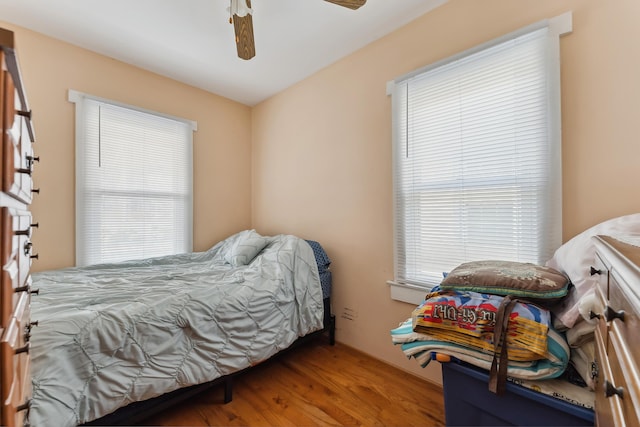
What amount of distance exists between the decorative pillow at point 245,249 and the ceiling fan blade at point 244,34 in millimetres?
1511

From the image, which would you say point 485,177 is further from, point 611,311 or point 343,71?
point 343,71

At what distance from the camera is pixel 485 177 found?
1691 millimetres

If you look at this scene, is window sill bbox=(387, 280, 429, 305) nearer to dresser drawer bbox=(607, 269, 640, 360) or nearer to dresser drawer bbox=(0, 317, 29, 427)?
dresser drawer bbox=(607, 269, 640, 360)

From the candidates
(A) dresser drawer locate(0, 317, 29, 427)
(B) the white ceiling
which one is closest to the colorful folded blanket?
(A) dresser drawer locate(0, 317, 29, 427)

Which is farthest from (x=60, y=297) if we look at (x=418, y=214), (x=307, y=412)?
(x=418, y=214)

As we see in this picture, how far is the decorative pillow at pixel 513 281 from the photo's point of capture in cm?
101

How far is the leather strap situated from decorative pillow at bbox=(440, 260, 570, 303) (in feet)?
0.36

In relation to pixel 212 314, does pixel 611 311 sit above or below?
above

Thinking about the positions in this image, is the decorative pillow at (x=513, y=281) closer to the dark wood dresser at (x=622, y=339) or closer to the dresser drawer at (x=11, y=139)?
the dark wood dresser at (x=622, y=339)

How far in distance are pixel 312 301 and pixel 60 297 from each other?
1573mm

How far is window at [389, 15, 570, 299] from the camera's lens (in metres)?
1.48

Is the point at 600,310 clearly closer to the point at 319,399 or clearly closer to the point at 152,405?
the point at 319,399

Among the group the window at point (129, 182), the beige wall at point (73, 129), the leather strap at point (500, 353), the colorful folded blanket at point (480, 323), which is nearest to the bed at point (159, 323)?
the window at point (129, 182)

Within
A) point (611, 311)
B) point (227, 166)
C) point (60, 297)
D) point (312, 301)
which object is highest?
point (227, 166)
